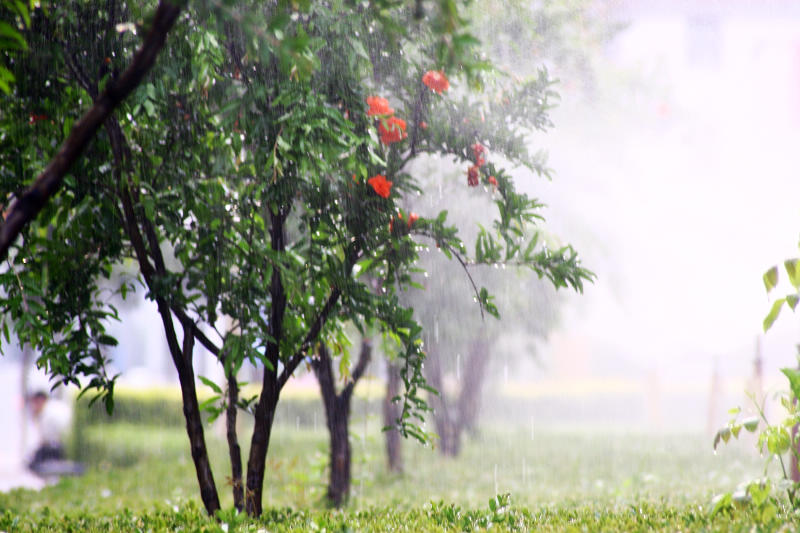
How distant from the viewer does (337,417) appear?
622 cm

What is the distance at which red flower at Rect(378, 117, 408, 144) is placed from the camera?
14.1 feet

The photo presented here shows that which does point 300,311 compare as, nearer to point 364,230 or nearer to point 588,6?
point 364,230

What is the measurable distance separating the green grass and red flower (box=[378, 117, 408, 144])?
2180mm

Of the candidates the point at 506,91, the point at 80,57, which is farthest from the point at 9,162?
the point at 506,91

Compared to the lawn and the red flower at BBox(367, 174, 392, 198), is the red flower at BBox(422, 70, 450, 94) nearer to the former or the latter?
the red flower at BBox(367, 174, 392, 198)

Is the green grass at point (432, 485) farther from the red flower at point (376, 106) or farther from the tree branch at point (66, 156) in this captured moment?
the red flower at point (376, 106)

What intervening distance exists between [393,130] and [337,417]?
2810 millimetres

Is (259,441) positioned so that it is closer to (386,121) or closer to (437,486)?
(386,121)

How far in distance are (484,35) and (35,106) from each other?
15.5 ft

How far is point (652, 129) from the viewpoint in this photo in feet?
44.4

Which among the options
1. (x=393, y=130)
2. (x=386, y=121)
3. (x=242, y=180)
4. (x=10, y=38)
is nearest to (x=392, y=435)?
(x=242, y=180)

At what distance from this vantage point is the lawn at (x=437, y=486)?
424 cm

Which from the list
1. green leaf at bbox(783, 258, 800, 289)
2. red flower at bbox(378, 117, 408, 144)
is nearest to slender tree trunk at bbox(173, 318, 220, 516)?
red flower at bbox(378, 117, 408, 144)

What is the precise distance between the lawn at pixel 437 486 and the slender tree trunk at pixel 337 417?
0.59 ft
